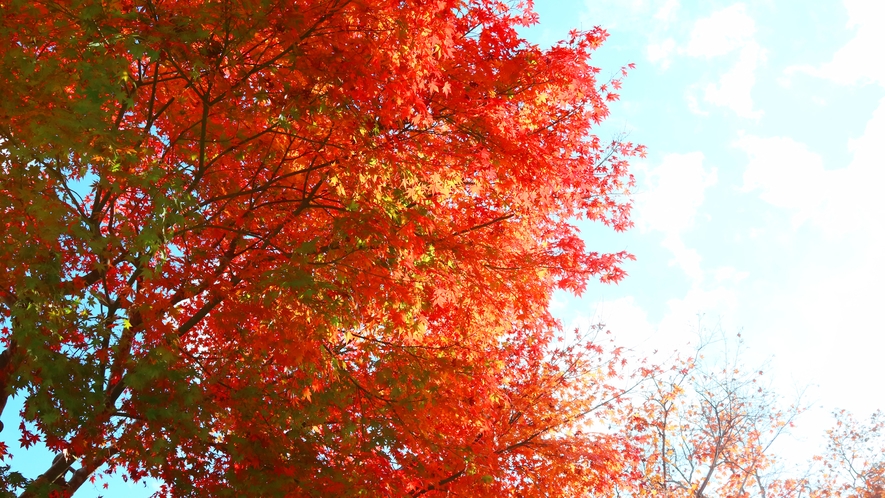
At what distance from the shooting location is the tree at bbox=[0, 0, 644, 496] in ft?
19.5

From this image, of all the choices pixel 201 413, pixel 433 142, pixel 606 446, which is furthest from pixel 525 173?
pixel 606 446

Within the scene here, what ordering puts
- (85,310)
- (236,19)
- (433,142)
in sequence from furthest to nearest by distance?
(433,142) → (85,310) → (236,19)

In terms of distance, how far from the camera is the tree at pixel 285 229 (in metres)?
5.95

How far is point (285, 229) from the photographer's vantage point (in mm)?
8656

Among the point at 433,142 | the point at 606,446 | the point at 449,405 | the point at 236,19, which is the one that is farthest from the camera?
the point at 606,446

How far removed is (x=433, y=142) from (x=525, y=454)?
6.16 metres

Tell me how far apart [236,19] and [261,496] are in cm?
493

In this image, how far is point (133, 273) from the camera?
7.82 meters

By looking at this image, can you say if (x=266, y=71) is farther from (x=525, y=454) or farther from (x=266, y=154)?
(x=525, y=454)

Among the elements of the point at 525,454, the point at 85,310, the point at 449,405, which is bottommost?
the point at 85,310

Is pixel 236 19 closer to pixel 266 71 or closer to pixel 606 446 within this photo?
pixel 266 71

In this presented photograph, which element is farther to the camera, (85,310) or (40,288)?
(85,310)

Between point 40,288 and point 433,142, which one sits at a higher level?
point 433,142

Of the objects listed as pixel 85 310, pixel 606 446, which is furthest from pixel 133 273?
pixel 606 446
